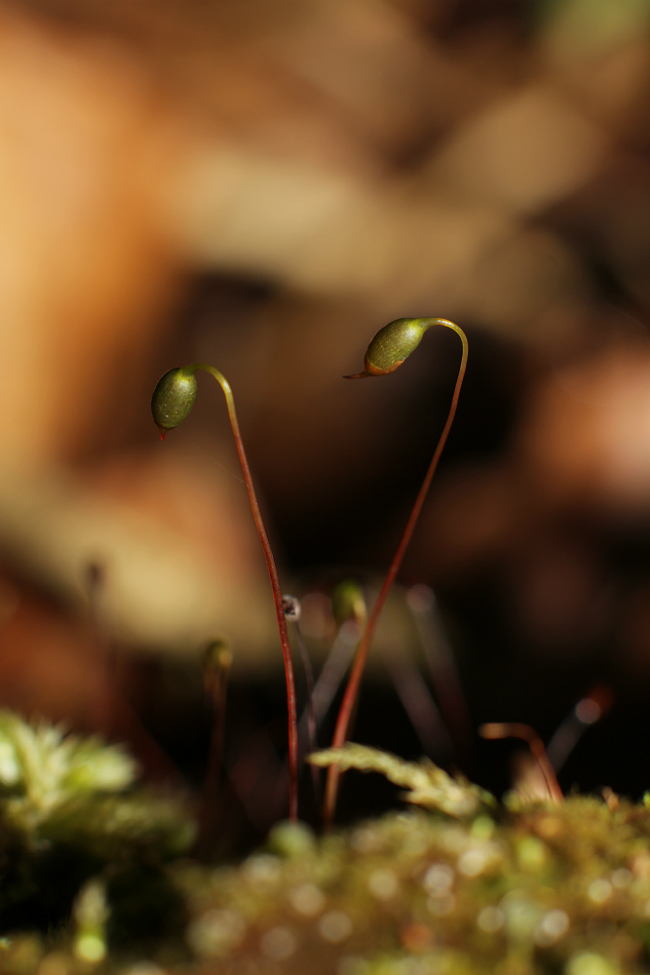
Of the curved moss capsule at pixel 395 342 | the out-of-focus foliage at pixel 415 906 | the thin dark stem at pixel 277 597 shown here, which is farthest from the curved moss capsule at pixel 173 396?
the out-of-focus foliage at pixel 415 906

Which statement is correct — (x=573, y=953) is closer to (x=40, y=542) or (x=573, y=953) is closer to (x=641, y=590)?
(x=641, y=590)

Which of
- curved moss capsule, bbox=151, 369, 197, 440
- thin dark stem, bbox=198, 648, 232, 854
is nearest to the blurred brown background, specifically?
thin dark stem, bbox=198, 648, 232, 854

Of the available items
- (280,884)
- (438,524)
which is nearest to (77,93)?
(438,524)

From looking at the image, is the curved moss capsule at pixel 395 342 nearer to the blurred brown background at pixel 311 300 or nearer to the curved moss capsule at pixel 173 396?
the curved moss capsule at pixel 173 396

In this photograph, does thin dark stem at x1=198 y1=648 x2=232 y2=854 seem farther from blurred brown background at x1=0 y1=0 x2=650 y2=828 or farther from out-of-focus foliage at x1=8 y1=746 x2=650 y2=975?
blurred brown background at x1=0 y1=0 x2=650 y2=828

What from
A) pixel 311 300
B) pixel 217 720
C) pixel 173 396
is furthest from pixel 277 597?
pixel 311 300

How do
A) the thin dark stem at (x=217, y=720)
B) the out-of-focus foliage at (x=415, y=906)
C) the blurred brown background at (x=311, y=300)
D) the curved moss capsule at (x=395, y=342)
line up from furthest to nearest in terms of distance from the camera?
the blurred brown background at (x=311, y=300), the thin dark stem at (x=217, y=720), the curved moss capsule at (x=395, y=342), the out-of-focus foliage at (x=415, y=906)

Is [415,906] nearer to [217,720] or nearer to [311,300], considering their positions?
[217,720]
